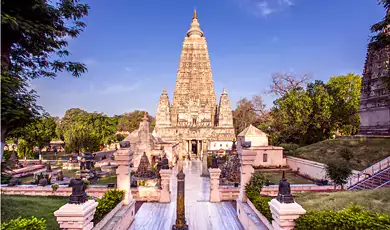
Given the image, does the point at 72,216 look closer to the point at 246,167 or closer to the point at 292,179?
the point at 246,167

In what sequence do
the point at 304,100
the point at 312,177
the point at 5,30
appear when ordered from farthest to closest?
the point at 304,100
the point at 312,177
the point at 5,30

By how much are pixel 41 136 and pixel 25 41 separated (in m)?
36.9

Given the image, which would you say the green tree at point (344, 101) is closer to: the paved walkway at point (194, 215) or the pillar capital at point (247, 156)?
the paved walkway at point (194, 215)

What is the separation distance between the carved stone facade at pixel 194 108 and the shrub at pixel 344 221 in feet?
119

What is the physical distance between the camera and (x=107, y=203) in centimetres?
770

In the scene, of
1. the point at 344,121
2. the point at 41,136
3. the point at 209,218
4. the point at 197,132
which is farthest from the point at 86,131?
the point at 344,121

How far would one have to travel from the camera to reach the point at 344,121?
110 ft

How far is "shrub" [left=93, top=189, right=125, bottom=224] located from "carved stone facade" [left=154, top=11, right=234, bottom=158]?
33.0m

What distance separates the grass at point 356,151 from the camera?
18170 millimetres

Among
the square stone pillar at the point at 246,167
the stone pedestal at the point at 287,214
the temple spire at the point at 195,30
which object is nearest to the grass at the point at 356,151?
the square stone pillar at the point at 246,167

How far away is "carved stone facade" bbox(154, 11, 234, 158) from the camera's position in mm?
43094

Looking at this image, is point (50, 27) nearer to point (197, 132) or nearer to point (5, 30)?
point (5, 30)

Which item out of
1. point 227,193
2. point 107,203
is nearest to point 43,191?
point 107,203

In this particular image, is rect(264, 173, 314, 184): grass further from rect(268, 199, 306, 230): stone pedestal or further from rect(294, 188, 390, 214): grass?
rect(268, 199, 306, 230): stone pedestal
